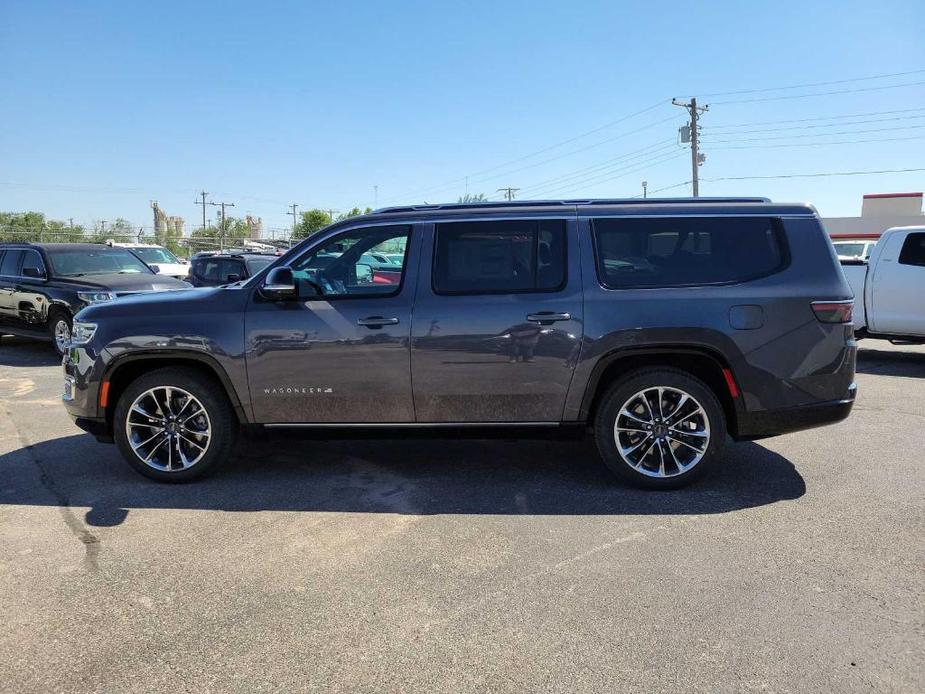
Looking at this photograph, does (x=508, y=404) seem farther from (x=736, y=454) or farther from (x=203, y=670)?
(x=203, y=670)

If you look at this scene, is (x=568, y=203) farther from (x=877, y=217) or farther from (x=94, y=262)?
(x=877, y=217)

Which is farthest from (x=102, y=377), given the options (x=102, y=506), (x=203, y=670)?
(x=203, y=670)

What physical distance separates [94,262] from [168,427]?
27.0ft

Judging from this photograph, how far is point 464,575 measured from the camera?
11.6 feet

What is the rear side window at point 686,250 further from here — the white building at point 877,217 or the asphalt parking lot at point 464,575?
the white building at point 877,217

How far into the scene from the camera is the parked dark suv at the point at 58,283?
1085cm

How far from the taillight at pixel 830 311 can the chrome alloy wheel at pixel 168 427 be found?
4217 mm

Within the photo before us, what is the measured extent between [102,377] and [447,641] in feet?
11.0

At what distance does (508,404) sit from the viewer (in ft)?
15.4

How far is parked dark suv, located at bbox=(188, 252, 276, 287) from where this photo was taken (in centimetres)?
1539

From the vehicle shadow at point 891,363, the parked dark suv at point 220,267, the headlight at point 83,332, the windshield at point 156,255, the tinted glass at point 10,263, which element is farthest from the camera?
the windshield at point 156,255

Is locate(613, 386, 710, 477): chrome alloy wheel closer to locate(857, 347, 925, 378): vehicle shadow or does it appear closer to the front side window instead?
the front side window

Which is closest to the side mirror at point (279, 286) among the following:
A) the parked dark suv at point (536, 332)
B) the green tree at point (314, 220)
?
the parked dark suv at point (536, 332)

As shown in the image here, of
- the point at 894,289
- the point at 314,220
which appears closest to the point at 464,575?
the point at 894,289
